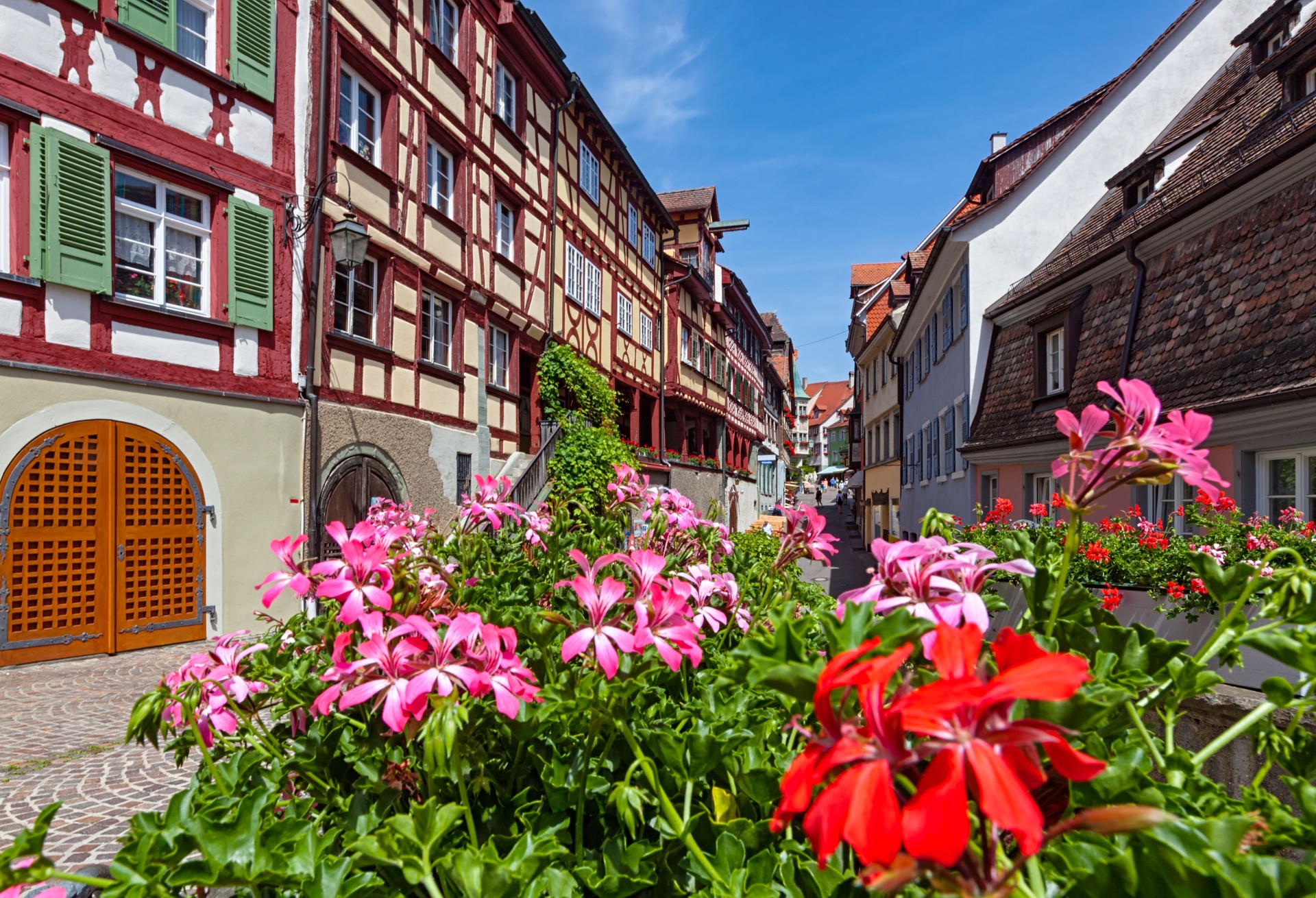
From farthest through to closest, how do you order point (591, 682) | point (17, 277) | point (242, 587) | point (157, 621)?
point (242, 587) < point (157, 621) < point (17, 277) < point (591, 682)

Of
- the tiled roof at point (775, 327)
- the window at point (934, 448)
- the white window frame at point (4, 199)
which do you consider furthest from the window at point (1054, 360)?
the tiled roof at point (775, 327)

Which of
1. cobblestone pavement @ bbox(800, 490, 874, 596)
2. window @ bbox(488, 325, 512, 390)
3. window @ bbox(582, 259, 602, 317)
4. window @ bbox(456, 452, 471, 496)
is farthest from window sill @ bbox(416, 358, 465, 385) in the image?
cobblestone pavement @ bbox(800, 490, 874, 596)

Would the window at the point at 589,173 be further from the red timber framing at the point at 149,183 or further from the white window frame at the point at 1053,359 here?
the white window frame at the point at 1053,359

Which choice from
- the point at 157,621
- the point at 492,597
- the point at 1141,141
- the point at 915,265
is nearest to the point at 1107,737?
the point at 492,597

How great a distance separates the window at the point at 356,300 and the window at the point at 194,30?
265 centimetres

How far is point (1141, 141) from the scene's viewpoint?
13109mm

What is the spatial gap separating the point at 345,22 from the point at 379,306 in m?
3.63

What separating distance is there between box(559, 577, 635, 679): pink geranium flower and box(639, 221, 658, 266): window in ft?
69.5

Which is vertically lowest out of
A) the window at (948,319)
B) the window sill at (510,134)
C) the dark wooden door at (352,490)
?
the dark wooden door at (352,490)

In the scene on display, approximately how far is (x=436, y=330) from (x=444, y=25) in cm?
494

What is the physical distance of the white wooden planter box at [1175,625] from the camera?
3.74 metres

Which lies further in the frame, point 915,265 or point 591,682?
point 915,265

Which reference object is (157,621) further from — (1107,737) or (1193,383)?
(1193,383)

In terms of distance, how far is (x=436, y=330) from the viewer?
11852mm
